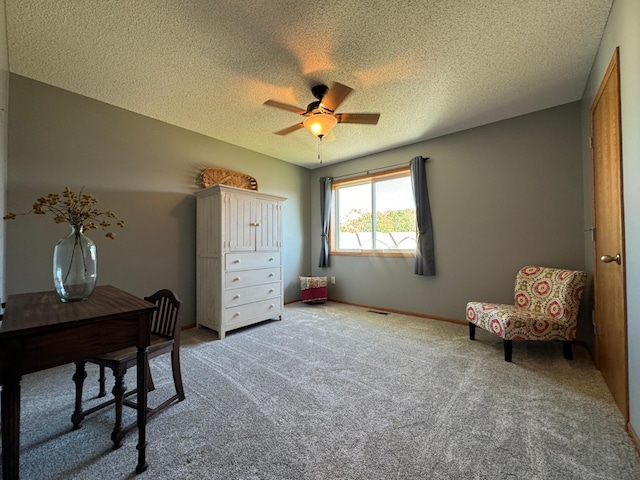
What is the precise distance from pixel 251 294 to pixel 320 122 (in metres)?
2.13

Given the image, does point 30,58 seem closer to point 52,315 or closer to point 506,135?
point 52,315

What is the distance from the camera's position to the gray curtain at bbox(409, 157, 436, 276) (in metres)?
3.60

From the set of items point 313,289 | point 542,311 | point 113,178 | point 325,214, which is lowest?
point 313,289

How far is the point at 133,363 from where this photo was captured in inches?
57.1

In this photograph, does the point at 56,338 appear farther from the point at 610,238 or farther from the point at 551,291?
the point at 551,291

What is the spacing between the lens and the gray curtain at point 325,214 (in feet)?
15.4

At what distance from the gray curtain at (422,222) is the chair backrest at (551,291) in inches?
39.9

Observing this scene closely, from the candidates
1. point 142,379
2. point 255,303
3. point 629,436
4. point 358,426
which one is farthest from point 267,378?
point 629,436

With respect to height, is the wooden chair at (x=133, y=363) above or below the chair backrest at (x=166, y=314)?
below

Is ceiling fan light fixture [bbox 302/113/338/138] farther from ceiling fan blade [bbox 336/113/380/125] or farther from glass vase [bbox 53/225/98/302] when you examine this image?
glass vase [bbox 53/225/98/302]

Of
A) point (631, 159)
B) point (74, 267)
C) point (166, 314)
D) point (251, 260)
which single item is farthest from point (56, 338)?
point (631, 159)

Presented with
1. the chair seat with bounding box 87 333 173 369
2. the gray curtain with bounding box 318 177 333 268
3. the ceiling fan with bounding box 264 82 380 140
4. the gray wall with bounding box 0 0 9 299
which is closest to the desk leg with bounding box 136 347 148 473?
the chair seat with bounding box 87 333 173 369

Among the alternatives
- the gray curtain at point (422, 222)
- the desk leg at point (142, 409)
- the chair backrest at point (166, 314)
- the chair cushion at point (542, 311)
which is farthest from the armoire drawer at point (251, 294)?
the chair cushion at point (542, 311)

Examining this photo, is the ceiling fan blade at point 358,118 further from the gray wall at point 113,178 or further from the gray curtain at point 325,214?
the gray curtain at point 325,214
